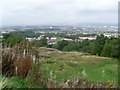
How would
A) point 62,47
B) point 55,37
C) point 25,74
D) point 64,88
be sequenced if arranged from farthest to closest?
point 55,37
point 62,47
point 25,74
point 64,88

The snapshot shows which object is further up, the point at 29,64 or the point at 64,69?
the point at 29,64

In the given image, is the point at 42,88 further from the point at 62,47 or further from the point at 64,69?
the point at 62,47

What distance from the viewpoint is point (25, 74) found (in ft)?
25.5

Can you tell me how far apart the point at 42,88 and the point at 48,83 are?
11.2 inches

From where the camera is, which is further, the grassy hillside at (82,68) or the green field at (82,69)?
the grassy hillside at (82,68)

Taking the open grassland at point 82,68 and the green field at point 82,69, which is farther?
the open grassland at point 82,68

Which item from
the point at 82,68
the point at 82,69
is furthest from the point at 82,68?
the point at 82,69

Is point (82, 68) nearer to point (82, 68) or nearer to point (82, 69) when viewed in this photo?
point (82, 68)

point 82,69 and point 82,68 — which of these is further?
point 82,68

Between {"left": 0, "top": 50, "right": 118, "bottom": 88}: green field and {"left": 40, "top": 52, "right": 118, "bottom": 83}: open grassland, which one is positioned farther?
{"left": 40, "top": 52, "right": 118, "bottom": 83}: open grassland

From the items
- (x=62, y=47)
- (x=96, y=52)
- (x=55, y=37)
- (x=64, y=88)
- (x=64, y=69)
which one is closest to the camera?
(x=64, y=88)

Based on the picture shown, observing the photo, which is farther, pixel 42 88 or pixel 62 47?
pixel 62 47

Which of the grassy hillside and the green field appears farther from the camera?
the grassy hillside

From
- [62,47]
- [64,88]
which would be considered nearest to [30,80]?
[64,88]
